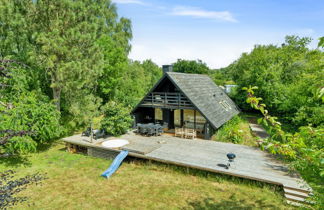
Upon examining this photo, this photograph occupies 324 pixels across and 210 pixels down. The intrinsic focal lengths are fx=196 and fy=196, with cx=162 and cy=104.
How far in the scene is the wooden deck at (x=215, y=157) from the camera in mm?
9172

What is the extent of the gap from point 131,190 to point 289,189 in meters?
7.20

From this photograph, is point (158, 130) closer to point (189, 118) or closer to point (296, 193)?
point (189, 118)

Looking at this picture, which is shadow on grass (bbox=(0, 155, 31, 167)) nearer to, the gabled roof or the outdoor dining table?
the outdoor dining table

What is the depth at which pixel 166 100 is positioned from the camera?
16188 mm

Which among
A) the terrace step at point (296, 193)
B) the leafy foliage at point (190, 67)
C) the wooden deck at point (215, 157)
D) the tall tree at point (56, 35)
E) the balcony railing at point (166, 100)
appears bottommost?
the terrace step at point (296, 193)

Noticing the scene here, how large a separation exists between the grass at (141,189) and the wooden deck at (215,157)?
0.53m

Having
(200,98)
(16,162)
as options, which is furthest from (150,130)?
(16,162)

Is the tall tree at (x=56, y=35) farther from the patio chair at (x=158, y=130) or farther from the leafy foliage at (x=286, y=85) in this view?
the leafy foliage at (x=286, y=85)

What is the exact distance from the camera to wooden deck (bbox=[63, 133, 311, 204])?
9.17 metres

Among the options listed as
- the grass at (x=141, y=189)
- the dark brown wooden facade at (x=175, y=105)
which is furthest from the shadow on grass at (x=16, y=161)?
the dark brown wooden facade at (x=175, y=105)

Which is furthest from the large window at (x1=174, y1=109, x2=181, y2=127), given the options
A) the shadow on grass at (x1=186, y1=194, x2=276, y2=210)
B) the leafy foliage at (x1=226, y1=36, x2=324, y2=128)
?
the shadow on grass at (x1=186, y1=194, x2=276, y2=210)

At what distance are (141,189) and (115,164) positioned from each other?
9.13 ft

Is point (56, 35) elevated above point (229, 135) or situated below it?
above

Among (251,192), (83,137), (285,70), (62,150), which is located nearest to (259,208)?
(251,192)
